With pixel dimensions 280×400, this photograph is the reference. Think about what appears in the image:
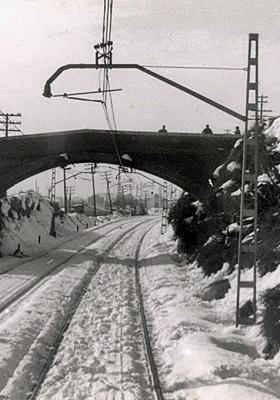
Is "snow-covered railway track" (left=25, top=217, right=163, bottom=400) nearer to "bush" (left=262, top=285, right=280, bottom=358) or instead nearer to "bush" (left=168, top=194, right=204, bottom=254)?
"bush" (left=262, top=285, right=280, bottom=358)

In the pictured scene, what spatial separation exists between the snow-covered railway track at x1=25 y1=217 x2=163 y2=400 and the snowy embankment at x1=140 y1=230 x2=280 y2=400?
41cm

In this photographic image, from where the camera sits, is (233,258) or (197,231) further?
(197,231)

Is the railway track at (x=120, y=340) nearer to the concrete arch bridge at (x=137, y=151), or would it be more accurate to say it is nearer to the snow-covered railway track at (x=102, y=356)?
the snow-covered railway track at (x=102, y=356)

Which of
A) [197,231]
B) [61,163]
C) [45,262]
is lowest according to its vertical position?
[45,262]

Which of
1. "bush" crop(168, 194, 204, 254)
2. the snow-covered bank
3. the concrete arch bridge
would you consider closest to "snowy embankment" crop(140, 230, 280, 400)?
"bush" crop(168, 194, 204, 254)

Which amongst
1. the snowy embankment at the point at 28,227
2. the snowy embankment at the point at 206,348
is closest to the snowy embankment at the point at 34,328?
the snowy embankment at the point at 206,348

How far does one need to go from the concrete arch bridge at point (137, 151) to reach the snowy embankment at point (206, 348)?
10.2 metres

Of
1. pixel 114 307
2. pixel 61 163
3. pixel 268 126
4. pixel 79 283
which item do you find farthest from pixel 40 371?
pixel 61 163

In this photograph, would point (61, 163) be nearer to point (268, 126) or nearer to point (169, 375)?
point (268, 126)

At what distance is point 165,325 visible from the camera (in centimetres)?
1252

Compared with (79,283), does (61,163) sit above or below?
above

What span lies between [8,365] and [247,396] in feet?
14.8

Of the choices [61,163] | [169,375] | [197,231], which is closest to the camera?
[169,375]

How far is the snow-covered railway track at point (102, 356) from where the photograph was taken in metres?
8.17
